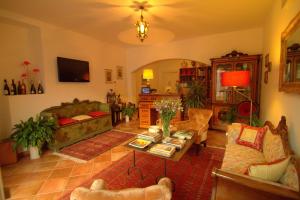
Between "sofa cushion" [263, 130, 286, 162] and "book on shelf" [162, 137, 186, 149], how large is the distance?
1.03 metres

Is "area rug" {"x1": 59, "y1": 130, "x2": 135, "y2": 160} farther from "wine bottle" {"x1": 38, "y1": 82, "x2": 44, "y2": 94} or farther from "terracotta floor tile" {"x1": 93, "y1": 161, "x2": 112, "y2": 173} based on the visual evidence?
"wine bottle" {"x1": 38, "y1": 82, "x2": 44, "y2": 94}

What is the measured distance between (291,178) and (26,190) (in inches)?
119

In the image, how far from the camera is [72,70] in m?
4.33

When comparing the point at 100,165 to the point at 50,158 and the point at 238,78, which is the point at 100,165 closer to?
the point at 50,158

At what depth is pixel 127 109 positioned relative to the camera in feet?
18.8

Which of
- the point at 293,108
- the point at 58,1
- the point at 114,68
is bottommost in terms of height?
the point at 293,108

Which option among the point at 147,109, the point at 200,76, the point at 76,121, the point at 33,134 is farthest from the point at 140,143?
the point at 200,76

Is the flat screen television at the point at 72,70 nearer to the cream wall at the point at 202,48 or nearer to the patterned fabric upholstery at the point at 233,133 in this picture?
the cream wall at the point at 202,48

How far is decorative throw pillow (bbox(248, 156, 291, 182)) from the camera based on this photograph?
126 centimetres

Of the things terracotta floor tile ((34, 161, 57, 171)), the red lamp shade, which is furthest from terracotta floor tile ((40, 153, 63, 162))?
the red lamp shade

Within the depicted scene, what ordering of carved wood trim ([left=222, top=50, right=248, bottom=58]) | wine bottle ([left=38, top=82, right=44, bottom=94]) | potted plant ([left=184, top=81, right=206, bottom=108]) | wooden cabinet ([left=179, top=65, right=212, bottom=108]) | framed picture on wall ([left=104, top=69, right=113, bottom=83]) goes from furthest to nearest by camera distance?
framed picture on wall ([left=104, top=69, right=113, bottom=83]), wooden cabinet ([left=179, top=65, right=212, bottom=108]), potted plant ([left=184, top=81, right=206, bottom=108]), carved wood trim ([left=222, top=50, right=248, bottom=58]), wine bottle ([left=38, top=82, right=44, bottom=94])

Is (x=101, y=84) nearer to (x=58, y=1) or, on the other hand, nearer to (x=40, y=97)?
(x=40, y=97)

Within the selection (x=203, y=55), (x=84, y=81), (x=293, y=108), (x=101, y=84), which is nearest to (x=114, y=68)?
(x=101, y=84)

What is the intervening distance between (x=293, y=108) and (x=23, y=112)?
15.1 ft
